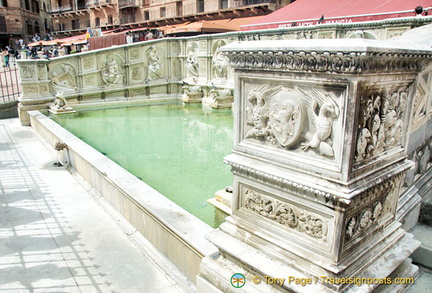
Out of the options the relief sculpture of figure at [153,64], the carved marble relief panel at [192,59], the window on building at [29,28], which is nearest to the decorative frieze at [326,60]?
the carved marble relief panel at [192,59]

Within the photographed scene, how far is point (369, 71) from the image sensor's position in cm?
151

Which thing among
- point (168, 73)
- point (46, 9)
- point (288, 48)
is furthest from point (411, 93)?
point (46, 9)

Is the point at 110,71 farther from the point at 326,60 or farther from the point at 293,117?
the point at 326,60

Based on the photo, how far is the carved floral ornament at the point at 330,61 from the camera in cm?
147

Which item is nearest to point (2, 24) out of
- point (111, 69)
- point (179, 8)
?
point (179, 8)

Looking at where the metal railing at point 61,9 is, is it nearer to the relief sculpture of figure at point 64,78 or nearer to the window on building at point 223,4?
the window on building at point 223,4

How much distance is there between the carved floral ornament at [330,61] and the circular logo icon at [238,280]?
1.26m

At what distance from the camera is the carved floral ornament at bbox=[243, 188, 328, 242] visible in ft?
5.81

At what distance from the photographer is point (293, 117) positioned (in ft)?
5.80

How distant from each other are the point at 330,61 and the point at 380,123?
510 mm

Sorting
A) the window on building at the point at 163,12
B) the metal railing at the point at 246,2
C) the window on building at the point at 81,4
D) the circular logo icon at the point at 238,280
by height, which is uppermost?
the window on building at the point at 81,4

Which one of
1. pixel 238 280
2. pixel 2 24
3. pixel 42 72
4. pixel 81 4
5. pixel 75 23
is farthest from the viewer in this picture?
pixel 81 4

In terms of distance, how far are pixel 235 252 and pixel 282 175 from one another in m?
0.61

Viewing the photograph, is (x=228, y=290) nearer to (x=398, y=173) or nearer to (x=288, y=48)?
(x=398, y=173)
